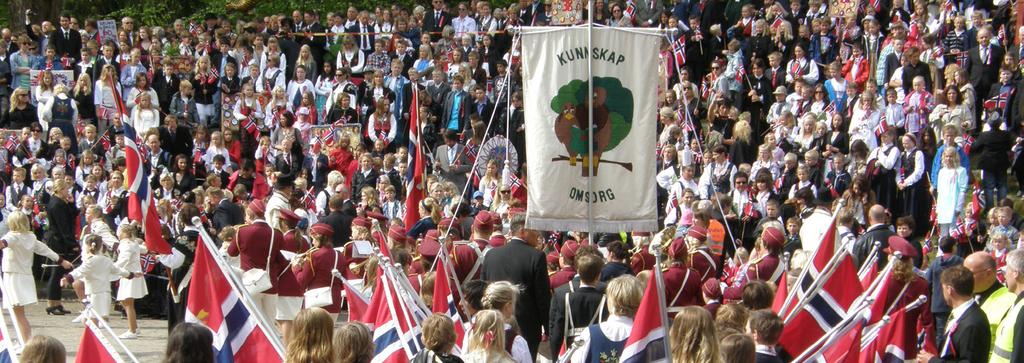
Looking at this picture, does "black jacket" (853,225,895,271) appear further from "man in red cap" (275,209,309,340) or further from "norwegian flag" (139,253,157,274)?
"norwegian flag" (139,253,157,274)

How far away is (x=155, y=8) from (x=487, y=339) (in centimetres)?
2826

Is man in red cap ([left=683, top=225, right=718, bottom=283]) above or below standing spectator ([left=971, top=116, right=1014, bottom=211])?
above

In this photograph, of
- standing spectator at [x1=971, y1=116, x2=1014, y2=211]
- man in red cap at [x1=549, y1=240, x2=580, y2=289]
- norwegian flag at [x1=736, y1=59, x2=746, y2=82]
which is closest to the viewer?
man in red cap at [x1=549, y1=240, x2=580, y2=289]

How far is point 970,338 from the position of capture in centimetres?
799

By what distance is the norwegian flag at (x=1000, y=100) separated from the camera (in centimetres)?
1955

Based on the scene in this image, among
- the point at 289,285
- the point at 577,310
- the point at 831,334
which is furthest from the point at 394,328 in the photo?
the point at 289,285

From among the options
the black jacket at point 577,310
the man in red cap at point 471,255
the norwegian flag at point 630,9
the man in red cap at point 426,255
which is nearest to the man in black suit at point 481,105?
the norwegian flag at point 630,9

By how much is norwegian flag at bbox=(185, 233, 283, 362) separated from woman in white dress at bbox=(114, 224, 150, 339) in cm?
573

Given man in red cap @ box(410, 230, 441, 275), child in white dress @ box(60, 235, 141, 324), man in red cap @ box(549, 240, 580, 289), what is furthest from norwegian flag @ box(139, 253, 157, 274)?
man in red cap @ box(549, 240, 580, 289)

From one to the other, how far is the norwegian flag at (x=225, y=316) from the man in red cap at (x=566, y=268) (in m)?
2.87

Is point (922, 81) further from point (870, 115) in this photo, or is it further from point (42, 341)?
point (42, 341)

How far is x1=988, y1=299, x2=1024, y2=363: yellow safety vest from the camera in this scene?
788 centimetres

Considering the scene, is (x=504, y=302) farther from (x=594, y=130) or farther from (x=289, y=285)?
(x=289, y=285)

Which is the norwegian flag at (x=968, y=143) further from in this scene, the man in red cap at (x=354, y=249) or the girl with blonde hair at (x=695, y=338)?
the girl with blonde hair at (x=695, y=338)
